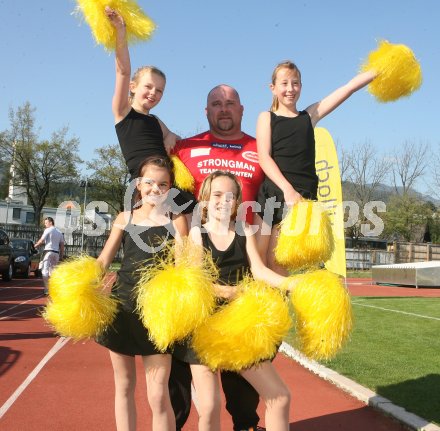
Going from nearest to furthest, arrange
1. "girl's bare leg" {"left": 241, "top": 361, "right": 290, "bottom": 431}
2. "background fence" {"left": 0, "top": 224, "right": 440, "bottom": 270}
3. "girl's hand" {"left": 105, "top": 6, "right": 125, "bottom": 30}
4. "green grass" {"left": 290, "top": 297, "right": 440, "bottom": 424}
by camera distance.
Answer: "girl's bare leg" {"left": 241, "top": 361, "right": 290, "bottom": 431} < "girl's hand" {"left": 105, "top": 6, "right": 125, "bottom": 30} < "green grass" {"left": 290, "top": 297, "right": 440, "bottom": 424} < "background fence" {"left": 0, "top": 224, "right": 440, "bottom": 270}

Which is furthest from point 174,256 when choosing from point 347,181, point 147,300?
point 347,181

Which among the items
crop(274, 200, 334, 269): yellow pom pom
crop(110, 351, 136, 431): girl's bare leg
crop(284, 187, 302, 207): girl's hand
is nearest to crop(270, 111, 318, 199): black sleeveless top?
crop(284, 187, 302, 207): girl's hand

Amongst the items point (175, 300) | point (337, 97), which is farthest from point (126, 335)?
point (337, 97)

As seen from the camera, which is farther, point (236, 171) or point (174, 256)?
point (236, 171)

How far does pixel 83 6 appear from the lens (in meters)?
3.02

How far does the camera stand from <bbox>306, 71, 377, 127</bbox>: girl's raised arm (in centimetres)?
325

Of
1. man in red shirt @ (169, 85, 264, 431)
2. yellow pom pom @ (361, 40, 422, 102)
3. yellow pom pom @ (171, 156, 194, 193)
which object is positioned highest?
yellow pom pom @ (361, 40, 422, 102)

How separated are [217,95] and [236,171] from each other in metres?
0.46

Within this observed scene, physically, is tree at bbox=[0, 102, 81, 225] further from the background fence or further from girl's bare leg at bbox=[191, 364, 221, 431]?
girl's bare leg at bbox=[191, 364, 221, 431]

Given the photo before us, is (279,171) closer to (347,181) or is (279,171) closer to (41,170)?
(41,170)

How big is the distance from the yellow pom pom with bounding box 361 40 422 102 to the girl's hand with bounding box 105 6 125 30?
1.44 m

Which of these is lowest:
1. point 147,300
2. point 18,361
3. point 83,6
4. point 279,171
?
point 18,361

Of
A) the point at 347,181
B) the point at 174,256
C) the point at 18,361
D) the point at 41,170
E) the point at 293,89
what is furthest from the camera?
the point at 347,181

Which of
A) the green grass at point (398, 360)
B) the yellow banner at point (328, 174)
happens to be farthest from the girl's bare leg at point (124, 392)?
the yellow banner at point (328, 174)
